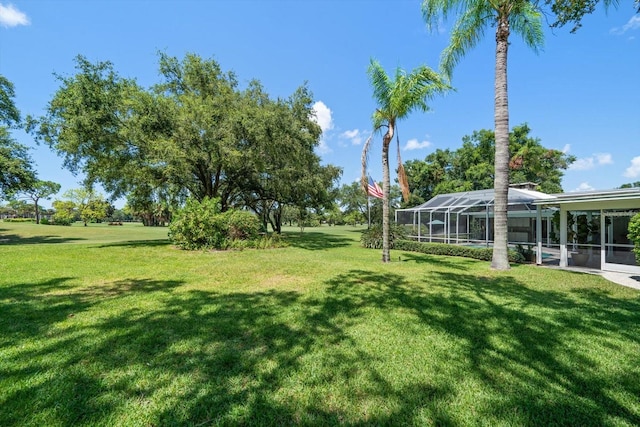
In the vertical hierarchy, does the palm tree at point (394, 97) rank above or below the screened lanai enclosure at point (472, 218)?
above

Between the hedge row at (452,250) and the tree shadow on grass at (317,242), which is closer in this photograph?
the hedge row at (452,250)

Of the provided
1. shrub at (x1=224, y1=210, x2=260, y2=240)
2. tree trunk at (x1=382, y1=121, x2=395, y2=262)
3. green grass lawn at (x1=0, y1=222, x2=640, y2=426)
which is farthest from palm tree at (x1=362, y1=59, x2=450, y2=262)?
shrub at (x1=224, y1=210, x2=260, y2=240)

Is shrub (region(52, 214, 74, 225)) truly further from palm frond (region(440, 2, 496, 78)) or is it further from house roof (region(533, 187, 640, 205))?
house roof (region(533, 187, 640, 205))

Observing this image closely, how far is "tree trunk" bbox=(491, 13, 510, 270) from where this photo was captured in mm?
8594

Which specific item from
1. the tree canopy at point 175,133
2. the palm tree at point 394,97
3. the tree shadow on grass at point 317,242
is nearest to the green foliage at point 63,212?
the tree canopy at point 175,133

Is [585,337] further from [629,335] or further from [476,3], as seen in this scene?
[476,3]

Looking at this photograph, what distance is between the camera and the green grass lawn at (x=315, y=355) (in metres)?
2.21

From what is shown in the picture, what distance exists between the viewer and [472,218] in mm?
21203

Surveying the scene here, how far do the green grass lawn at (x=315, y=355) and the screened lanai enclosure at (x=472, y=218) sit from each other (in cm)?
899

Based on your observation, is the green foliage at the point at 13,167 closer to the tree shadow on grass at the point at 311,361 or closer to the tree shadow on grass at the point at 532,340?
the tree shadow on grass at the point at 311,361

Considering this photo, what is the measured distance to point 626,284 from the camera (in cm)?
696

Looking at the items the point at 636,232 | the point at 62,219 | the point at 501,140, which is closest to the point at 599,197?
the point at 636,232

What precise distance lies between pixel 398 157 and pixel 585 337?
7863 millimetres

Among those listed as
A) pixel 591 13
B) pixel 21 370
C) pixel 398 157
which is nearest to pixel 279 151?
pixel 398 157
